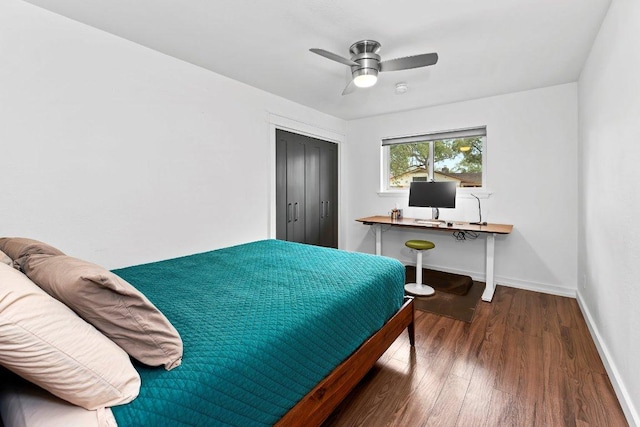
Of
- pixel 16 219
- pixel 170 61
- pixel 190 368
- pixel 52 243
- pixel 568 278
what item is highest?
pixel 170 61

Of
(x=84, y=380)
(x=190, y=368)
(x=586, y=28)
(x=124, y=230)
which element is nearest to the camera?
(x=84, y=380)

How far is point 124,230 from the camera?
2434 millimetres

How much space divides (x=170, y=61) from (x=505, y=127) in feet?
12.2

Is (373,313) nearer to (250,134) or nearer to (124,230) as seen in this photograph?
(124,230)

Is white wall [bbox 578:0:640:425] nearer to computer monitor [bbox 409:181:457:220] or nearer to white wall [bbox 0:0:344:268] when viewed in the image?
computer monitor [bbox 409:181:457:220]

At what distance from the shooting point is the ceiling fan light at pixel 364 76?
2.44 metres

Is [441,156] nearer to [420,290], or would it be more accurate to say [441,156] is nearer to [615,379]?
[420,290]

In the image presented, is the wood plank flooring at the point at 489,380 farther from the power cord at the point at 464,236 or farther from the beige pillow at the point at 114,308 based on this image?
the power cord at the point at 464,236

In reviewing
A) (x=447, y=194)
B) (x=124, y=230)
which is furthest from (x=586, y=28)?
(x=124, y=230)

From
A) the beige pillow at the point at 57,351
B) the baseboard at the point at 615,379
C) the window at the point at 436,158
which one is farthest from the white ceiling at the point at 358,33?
Result: the baseboard at the point at 615,379

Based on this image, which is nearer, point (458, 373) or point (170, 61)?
point (458, 373)

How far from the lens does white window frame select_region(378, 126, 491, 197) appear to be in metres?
3.92

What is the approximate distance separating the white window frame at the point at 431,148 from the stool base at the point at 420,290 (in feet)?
4.59

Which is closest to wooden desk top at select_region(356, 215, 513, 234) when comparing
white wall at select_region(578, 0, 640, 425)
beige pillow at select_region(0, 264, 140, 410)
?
white wall at select_region(578, 0, 640, 425)
